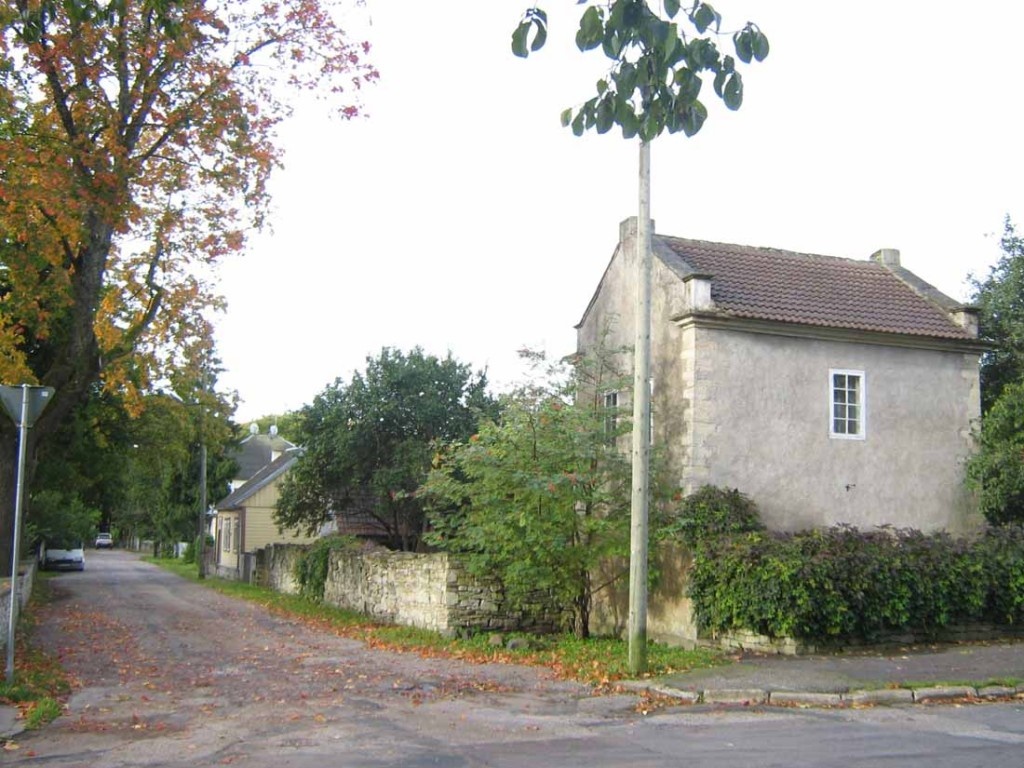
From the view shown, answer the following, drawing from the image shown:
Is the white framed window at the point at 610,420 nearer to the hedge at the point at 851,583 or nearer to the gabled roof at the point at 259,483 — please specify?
the hedge at the point at 851,583

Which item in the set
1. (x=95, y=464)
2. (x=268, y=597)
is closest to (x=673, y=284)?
(x=268, y=597)

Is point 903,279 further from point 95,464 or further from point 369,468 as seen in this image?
point 95,464

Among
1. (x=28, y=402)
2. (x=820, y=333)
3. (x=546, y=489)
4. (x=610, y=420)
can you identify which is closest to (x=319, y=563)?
(x=610, y=420)

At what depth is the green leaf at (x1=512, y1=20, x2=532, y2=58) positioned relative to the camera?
6148 mm

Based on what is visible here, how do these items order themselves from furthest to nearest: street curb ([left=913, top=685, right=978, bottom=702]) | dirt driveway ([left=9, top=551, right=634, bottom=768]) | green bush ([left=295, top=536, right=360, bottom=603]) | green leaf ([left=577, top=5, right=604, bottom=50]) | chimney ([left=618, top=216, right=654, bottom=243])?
green bush ([left=295, top=536, right=360, bottom=603]) → chimney ([left=618, top=216, right=654, bottom=243]) → street curb ([left=913, top=685, right=978, bottom=702]) → dirt driveway ([left=9, top=551, right=634, bottom=768]) → green leaf ([left=577, top=5, right=604, bottom=50])

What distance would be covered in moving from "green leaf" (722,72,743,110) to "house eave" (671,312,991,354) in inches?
458

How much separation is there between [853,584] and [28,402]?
11.9 meters

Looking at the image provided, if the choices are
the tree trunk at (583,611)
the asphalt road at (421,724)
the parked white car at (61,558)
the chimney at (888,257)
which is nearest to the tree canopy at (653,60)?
the asphalt road at (421,724)

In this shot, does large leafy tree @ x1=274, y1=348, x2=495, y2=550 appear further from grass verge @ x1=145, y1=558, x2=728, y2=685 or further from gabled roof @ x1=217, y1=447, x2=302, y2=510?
gabled roof @ x1=217, y1=447, x2=302, y2=510

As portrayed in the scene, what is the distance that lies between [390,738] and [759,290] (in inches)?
511

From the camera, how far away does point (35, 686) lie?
12031 millimetres

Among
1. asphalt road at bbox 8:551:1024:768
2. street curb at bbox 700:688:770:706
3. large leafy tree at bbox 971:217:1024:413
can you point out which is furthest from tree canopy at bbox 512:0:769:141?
large leafy tree at bbox 971:217:1024:413

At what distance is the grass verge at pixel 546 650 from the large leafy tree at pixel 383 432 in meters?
6.30

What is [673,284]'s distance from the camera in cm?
1875
